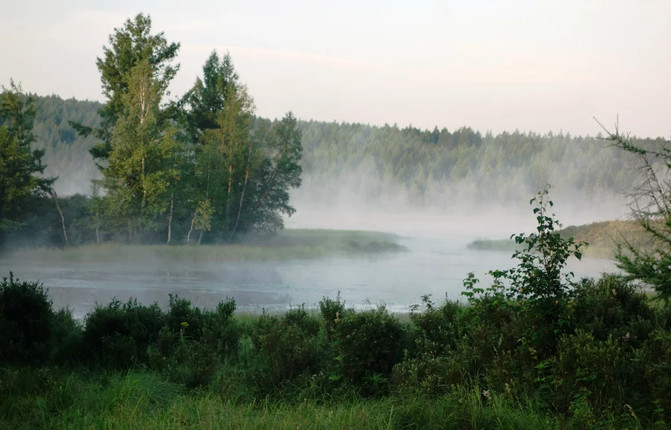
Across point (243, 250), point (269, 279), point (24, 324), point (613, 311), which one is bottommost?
point (269, 279)

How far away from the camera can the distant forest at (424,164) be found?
225 feet

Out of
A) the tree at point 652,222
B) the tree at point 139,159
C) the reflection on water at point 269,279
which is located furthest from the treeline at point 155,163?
the tree at point 652,222

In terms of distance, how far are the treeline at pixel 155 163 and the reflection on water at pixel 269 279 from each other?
3146 mm

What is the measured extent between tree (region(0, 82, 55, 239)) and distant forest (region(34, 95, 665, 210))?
96.3 feet

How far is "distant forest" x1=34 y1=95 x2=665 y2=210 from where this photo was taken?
68438 millimetres

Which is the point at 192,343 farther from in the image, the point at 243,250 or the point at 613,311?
the point at 243,250

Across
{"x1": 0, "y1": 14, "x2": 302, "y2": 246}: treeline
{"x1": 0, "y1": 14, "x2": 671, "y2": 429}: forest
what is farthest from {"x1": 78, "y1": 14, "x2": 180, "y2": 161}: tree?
{"x1": 0, "y1": 14, "x2": 671, "y2": 429}: forest

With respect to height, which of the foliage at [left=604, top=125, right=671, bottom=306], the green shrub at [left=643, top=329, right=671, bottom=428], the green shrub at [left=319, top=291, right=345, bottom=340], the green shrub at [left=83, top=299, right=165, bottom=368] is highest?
the foliage at [left=604, top=125, right=671, bottom=306]

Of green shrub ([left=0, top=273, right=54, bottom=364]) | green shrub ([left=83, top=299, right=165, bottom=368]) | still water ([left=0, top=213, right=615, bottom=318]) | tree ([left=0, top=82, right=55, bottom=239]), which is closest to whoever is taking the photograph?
green shrub ([left=0, top=273, right=54, bottom=364])

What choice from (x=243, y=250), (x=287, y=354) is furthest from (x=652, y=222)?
(x=243, y=250)

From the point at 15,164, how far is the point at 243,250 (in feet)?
40.3

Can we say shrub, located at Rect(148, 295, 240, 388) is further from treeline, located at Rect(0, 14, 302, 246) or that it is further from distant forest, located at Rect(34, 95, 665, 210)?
distant forest, located at Rect(34, 95, 665, 210)

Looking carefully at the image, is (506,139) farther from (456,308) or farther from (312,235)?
(456,308)

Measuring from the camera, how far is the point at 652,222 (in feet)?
26.0
